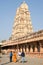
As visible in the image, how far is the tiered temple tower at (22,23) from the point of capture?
75000 millimetres

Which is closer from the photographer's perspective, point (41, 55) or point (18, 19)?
point (41, 55)

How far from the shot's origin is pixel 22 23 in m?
76.2

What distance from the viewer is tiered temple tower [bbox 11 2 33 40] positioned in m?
75.0

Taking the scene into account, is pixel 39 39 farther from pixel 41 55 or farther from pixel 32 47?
pixel 32 47

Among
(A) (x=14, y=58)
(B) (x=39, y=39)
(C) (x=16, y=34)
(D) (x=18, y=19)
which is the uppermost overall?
(D) (x=18, y=19)

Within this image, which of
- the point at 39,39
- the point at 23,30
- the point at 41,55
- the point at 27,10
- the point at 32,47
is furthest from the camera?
the point at 27,10

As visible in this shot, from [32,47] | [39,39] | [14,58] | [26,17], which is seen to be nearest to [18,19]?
[26,17]

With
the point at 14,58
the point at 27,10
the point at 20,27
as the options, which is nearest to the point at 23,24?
the point at 20,27

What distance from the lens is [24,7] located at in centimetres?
8044

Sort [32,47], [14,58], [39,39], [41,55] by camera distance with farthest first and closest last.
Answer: [32,47], [39,39], [41,55], [14,58]

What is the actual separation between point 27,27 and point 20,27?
9.04 feet

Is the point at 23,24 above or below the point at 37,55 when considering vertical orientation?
above

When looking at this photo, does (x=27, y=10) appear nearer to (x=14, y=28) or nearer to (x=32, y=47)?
(x=14, y=28)

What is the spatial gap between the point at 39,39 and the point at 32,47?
7.98m
